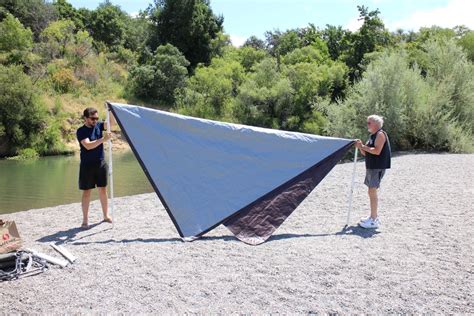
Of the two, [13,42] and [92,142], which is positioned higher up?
[13,42]

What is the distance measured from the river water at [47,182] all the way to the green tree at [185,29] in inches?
981

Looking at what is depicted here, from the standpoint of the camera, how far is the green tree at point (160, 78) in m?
40.7

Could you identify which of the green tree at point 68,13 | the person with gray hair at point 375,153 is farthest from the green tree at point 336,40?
the person with gray hair at point 375,153

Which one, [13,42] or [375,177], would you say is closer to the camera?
[375,177]

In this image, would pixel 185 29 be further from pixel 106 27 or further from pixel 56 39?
pixel 56 39

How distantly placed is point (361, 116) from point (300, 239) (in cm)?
1500

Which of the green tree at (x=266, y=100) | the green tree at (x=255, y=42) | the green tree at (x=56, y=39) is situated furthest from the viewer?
the green tree at (x=255, y=42)

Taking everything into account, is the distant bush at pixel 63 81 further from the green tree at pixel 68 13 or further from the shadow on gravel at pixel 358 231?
the shadow on gravel at pixel 358 231

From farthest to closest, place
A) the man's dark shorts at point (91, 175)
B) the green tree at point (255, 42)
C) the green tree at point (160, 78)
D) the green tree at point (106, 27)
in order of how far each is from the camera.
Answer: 1. the green tree at point (255, 42)
2. the green tree at point (106, 27)
3. the green tree at point (160, 78)
4. the man's dark shorts at point (91, 175)

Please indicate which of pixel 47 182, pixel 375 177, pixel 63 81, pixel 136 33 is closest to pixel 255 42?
pixel 136 33

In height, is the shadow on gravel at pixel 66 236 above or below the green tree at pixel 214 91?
below

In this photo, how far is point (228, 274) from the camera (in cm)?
493

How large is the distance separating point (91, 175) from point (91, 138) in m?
0.57

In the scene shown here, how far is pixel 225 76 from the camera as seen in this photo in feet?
122
